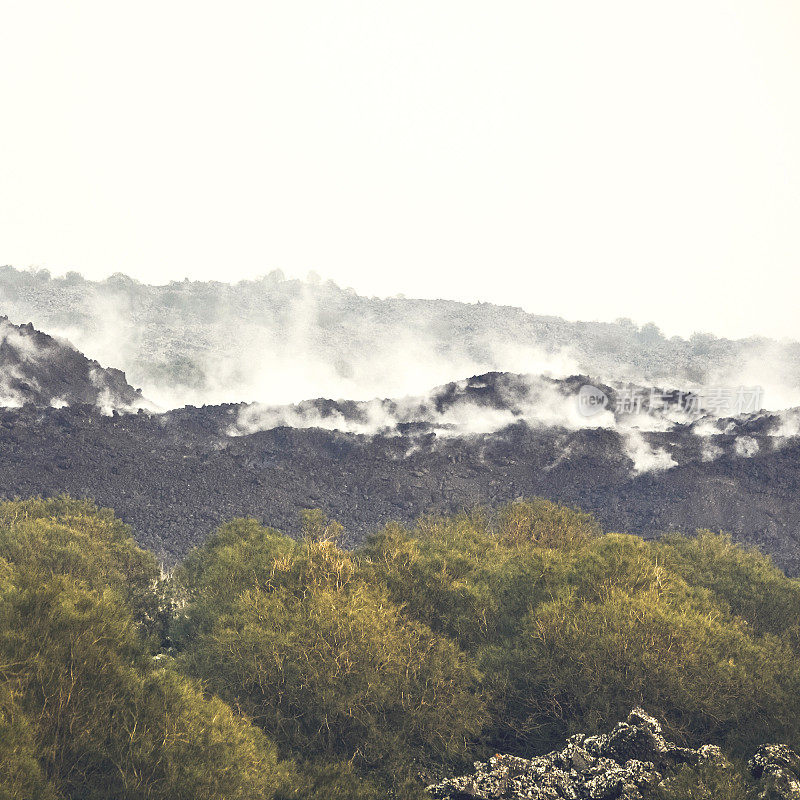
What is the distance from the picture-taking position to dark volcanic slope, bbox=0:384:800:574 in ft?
238

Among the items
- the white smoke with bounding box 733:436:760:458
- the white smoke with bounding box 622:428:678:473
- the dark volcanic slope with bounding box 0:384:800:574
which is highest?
the white smoke with bounding box 733:436:760:458

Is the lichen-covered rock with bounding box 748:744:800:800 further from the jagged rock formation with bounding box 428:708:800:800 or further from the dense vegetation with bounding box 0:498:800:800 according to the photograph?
the dense vegetation with bounding box 0:498:800:800

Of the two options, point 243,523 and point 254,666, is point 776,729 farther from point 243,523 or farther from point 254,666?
point 243,523

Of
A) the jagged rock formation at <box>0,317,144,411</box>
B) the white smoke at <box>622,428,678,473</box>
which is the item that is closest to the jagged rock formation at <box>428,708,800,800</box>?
the white smoke at <box>622,428,678,473</box>

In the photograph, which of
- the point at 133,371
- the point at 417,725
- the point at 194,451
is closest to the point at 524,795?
the point at 417,725

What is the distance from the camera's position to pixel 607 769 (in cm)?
1902

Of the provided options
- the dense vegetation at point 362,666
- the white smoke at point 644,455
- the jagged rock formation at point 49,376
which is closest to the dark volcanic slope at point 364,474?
the white smoke at point 644,455

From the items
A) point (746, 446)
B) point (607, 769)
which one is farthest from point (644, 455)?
point (607, 769)

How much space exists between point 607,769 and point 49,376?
89.6 meters

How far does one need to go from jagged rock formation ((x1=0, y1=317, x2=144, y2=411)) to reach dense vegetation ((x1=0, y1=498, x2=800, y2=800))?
5634cm

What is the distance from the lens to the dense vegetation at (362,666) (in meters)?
16.2

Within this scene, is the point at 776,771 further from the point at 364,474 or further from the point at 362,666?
the point at 364,474

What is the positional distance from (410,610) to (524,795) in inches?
416

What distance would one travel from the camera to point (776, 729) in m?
21.3
